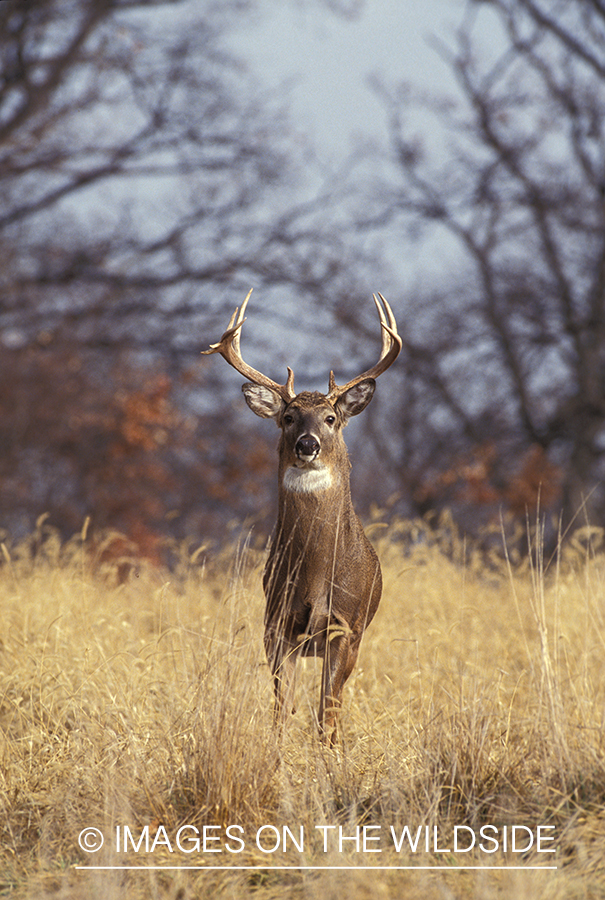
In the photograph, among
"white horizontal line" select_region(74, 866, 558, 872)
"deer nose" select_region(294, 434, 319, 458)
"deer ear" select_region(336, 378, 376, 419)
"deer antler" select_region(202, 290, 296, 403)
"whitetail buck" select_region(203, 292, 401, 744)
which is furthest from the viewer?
"deer antler" select_region(202, 290, 296, 403)

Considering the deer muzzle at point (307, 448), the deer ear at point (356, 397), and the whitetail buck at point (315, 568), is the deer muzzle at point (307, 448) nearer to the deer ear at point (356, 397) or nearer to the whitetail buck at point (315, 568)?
the whitetail buck at point (315, 568)

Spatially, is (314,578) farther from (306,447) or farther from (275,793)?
(275,793)

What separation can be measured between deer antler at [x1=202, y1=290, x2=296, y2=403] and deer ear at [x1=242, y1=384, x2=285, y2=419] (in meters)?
0.04

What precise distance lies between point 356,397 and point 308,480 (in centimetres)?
56

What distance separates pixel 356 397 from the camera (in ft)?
15.5

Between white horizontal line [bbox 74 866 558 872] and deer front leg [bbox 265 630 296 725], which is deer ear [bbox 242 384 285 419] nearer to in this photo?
deer front leg [bbox 265 630 296 725]

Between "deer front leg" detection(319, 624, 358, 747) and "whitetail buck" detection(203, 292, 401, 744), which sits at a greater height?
"whitetail buck" detection(203, 292, 401, 744)

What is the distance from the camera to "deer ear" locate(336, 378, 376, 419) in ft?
15.4

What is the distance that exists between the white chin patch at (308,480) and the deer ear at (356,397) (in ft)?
1.45

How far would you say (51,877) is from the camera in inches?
137

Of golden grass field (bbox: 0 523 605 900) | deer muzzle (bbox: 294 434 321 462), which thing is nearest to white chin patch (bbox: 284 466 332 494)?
deer muzzle (bbox: 294 434 321 462)

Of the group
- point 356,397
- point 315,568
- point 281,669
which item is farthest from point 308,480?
point 281,669

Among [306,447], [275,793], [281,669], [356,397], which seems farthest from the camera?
[356,397]

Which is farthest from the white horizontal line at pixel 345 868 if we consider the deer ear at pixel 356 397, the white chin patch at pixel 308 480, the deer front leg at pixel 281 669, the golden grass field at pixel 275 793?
the deer ear at pixel 356 397
